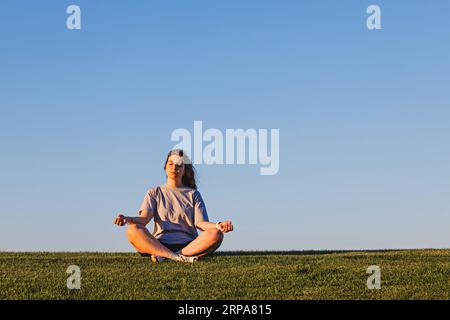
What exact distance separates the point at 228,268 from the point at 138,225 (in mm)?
2352

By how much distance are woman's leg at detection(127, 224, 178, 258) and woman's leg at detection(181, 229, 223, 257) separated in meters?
0.35

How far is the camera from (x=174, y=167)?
13742mm

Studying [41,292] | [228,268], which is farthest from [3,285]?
[228,268]

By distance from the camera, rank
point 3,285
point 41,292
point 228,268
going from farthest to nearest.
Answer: point 228,268, point 3,285, point 41,292

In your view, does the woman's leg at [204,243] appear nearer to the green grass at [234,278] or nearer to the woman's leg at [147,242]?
the green grass at [234,278]

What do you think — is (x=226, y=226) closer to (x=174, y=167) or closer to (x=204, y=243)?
(x=204, y=243)

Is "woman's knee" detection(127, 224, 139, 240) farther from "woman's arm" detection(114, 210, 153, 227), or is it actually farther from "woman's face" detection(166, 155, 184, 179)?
"woman's face" detection(166, 155, 184, 179)

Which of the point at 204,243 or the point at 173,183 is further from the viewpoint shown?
the point at 173,183

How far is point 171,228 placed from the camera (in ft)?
44.2

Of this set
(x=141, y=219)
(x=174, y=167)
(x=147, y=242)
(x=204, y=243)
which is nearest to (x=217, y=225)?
(x=204, y=243)

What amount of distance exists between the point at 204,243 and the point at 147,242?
103cm

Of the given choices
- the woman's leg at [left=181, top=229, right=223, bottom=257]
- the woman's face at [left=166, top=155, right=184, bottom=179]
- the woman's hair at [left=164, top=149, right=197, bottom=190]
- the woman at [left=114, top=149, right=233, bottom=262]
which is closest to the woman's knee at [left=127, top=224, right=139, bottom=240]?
the woman at [left=114, top=149, right=233, bottom=262]

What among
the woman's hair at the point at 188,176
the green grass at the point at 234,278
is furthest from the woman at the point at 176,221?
the green grass at the point at 234,278
